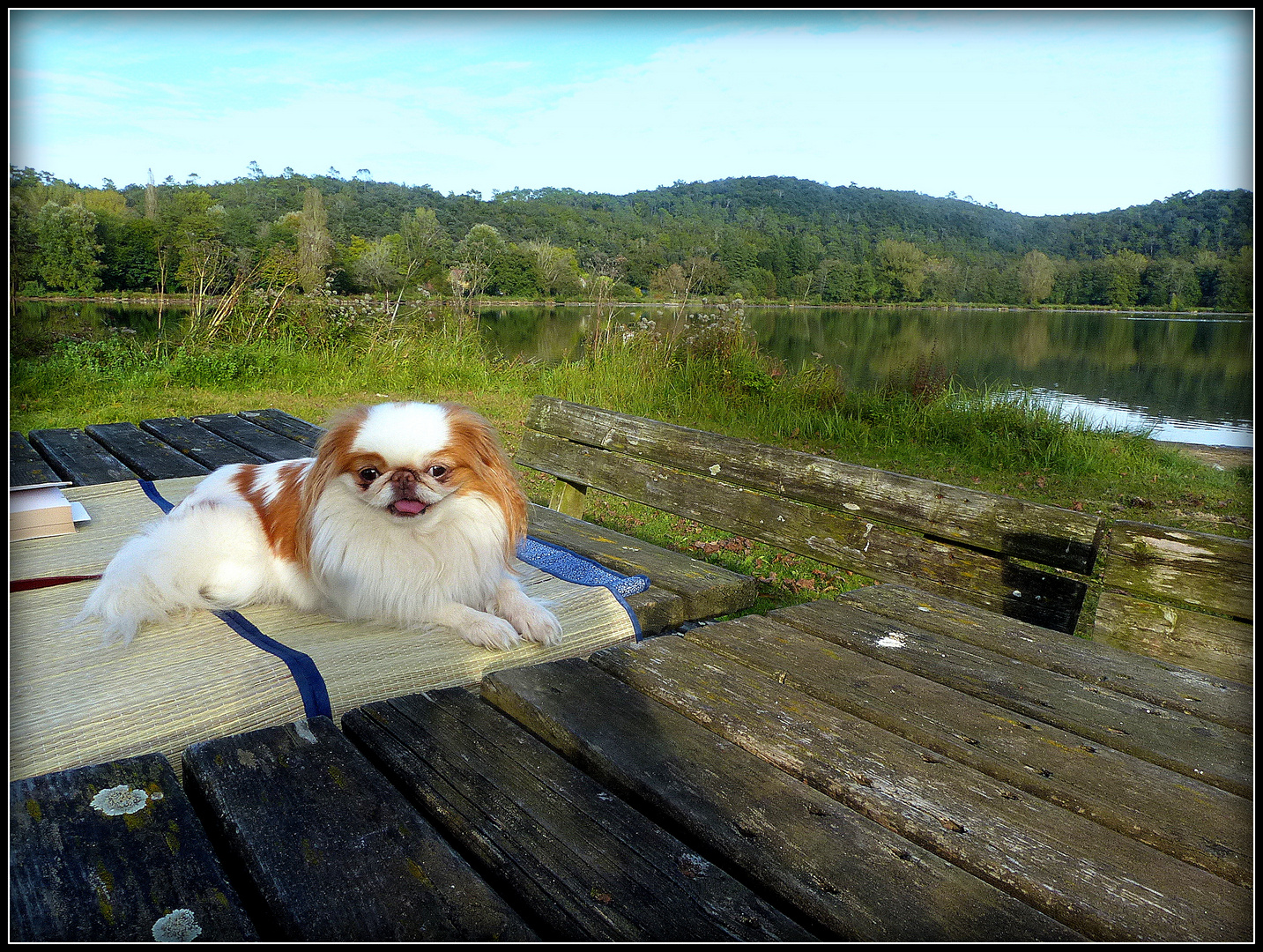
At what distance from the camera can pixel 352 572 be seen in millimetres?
2334

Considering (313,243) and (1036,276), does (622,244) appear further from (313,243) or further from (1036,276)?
(1036,276)

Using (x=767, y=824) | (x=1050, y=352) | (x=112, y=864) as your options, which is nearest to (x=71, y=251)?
(x=112, y=864)

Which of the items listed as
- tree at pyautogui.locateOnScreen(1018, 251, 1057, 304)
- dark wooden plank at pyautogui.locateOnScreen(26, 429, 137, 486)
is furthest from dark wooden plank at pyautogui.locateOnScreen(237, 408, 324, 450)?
tree at pyautogui.locateOnScreen(1018, 251, 1057, 304)

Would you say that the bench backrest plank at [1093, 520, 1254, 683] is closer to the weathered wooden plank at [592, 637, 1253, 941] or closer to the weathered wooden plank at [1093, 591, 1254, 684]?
the weathered wooden plank at [1093, 591, 1254, 684]

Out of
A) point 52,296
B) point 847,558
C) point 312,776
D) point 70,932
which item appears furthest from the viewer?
point 52,296

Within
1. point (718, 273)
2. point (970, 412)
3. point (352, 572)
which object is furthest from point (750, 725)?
point (718, 273)

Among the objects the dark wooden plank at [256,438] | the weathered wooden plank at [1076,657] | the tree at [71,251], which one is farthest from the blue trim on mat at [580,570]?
the tree at [71,251]

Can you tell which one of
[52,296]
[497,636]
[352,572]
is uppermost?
[52,296]

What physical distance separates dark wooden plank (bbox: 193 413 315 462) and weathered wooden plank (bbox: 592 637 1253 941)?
10.4ft

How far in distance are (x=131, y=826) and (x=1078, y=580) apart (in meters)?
2.52

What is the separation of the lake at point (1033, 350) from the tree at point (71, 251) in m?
0.48

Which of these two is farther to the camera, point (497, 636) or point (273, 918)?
point (497, 636)

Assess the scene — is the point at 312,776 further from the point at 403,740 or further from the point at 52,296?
the point at 52,296

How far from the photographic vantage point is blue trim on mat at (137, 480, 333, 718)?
1.86 m
